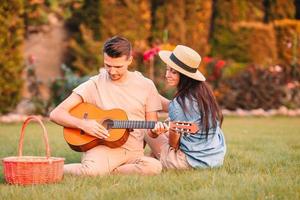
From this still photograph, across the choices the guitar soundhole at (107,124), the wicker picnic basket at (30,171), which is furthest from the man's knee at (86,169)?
the wicker picnic basket at (30,171)

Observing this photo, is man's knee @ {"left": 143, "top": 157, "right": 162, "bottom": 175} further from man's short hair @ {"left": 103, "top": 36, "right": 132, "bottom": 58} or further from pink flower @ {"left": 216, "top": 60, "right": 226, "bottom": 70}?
pink flower @ {"left": 216, "top": 60, "right": 226, "bottom": 70}

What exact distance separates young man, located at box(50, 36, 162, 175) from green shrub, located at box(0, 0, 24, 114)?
6.22 meters

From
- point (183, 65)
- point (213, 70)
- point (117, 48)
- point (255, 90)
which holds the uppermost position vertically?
point (117, 48)

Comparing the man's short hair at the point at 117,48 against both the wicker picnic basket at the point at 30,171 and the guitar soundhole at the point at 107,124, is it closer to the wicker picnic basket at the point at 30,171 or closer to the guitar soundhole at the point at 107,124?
the guitar soundhole at the point at 107,124

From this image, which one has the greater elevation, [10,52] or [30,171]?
[10,52]

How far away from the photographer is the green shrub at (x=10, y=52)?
12.2 meters

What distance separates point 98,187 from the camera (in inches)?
205

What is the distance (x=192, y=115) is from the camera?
237 inches

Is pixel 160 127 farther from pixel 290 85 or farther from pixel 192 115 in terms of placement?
pixel 290 85

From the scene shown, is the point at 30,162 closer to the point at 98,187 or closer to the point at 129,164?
the point at 98,187

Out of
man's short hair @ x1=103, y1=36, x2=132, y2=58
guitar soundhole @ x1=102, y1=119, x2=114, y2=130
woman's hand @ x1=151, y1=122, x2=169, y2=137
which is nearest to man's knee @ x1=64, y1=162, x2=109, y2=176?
guitar soundhole @ x1=102, y1=119, x2=114, y2=130

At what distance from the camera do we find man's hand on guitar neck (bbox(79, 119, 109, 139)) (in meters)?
5.90

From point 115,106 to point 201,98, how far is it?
786 mm

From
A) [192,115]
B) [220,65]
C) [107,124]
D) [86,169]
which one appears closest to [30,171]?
[86,169]
